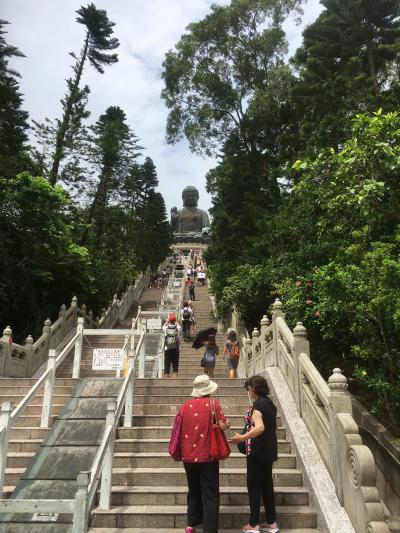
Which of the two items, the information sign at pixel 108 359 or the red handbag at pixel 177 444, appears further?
the information sign at pixel 108 359

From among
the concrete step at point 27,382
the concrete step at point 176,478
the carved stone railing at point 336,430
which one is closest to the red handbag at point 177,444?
the concrete step at point 176,478

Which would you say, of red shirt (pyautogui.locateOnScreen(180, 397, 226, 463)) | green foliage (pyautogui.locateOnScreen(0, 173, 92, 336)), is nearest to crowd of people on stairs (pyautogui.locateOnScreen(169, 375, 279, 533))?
red shirt (pyautogui.locateOnScreen(180, 397, 226, 463))

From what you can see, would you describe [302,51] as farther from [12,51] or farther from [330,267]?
[330,267]

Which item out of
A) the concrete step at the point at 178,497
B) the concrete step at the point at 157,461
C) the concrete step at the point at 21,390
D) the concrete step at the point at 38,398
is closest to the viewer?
the concrete step at the point at 178,497

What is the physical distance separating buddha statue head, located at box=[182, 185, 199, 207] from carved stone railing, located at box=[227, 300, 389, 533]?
52.3m

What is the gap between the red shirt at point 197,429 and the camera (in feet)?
13.1

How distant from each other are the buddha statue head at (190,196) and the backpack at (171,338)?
5018 centimetres

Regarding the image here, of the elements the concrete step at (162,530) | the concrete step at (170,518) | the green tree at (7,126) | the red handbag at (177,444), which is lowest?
the concrete step at (162,530)

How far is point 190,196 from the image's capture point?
2323 inches

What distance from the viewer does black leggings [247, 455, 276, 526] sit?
425 cm

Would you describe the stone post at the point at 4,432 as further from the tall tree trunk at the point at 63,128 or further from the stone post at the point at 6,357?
the tall tree trunk at the point at 63,128

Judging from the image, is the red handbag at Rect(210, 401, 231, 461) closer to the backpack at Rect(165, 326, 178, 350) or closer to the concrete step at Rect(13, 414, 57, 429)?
the concrete step at Rect(13, 414, 57, 429)

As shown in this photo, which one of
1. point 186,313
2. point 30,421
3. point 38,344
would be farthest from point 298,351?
point 186,313

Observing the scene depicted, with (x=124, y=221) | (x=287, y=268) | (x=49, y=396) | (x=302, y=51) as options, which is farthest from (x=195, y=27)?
(x=49, y=396)
